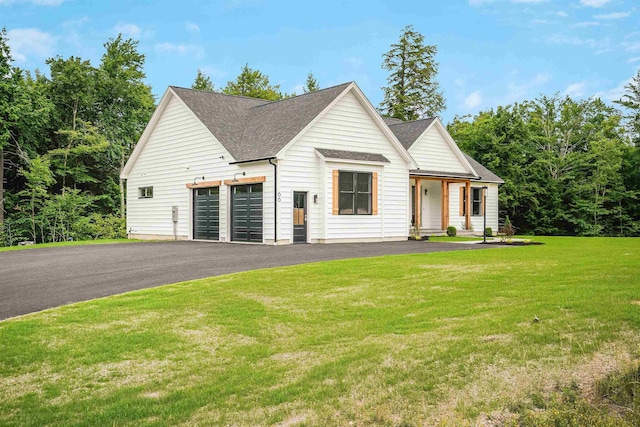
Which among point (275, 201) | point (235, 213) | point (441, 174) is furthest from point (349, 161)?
point (441, 174)

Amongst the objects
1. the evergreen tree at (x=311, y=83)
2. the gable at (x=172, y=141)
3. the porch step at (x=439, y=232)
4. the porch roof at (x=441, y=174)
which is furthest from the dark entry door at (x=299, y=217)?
the evergreen tree at (x=311, y=83)

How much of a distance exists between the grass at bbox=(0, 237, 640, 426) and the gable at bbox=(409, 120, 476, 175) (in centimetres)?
1771

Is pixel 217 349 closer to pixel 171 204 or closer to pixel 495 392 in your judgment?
pixel 495 392

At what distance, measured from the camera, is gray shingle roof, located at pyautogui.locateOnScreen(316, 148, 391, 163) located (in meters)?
21.3

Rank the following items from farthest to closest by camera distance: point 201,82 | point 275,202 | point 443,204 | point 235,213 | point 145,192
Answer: point 201,82 < point 443,204 < point 145,192 < point 235,213 < point 275,202

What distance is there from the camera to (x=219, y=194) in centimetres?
2283

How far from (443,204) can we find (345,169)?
8175 mm

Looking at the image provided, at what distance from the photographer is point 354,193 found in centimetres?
2205

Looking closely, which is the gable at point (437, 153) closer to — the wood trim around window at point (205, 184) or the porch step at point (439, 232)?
the porch step at point (439, 232)

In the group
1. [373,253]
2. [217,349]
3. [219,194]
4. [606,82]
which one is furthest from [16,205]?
[606,82]

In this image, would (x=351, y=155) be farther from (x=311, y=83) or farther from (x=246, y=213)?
(x=311, y=83)

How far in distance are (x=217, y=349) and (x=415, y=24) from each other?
159 feet

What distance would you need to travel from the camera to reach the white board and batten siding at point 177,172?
22312 millimetres

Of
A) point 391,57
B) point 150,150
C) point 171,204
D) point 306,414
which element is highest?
point 391,57
